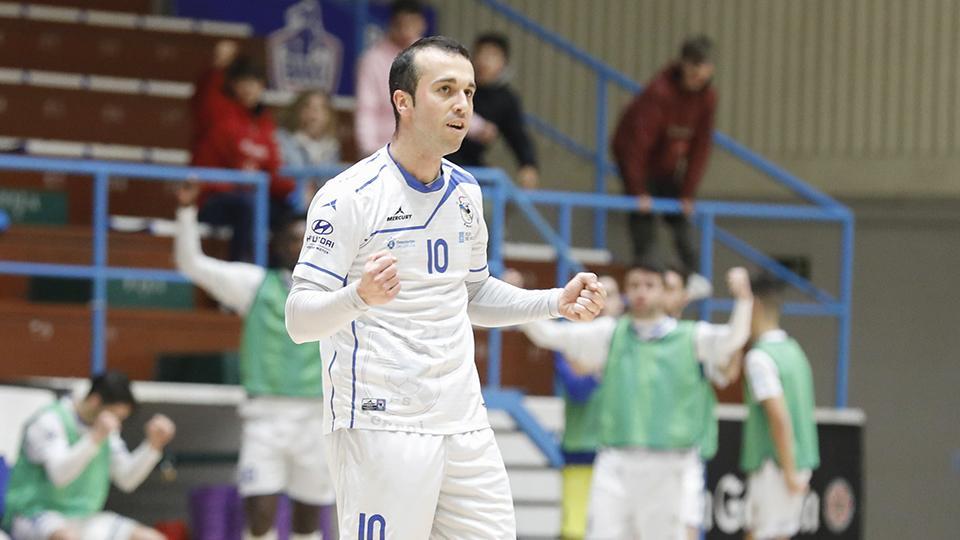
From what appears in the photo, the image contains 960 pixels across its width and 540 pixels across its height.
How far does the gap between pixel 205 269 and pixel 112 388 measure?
38.8 inches

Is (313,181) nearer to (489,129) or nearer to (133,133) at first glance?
(489,129)

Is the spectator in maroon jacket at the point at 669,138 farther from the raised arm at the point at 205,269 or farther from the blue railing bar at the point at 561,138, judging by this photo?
the raised arm at the point at 205,269

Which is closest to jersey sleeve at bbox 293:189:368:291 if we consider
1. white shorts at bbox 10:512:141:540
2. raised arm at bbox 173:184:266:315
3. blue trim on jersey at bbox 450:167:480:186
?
blue trim on jersey at bbox 450:167:480:186

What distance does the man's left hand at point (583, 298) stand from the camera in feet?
16.4

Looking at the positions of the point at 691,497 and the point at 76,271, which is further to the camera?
the point at 76,271

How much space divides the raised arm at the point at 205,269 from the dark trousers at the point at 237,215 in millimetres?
1036

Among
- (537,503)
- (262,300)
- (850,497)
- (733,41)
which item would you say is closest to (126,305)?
(262,300)

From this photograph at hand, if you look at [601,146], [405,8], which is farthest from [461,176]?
[601,146]

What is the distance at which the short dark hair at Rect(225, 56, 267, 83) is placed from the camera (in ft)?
35.1

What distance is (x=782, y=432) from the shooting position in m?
9.48

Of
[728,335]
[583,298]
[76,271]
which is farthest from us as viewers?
[76,271]

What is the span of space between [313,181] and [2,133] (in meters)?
2.57

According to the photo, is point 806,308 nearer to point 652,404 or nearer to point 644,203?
point 644,203

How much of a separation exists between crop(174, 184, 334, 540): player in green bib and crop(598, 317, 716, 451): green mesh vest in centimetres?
151
